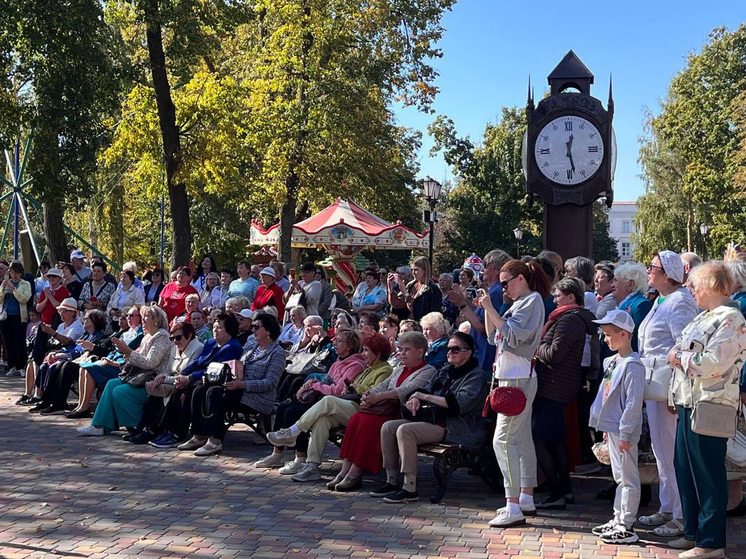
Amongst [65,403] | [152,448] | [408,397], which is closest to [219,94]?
[65,403]

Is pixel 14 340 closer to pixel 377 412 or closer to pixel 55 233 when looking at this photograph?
pixel 55 233

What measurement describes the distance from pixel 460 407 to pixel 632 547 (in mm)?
1871

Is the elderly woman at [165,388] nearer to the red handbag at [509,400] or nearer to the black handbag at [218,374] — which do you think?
the black handbag at [218,374]

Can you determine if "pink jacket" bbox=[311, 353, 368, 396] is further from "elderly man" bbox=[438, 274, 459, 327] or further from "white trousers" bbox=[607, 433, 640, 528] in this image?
"elderly man" bbox=[438, 274, 459, 327]

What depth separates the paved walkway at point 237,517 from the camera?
19.5 feet

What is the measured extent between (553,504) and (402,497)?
120 cm

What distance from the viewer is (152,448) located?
962cm

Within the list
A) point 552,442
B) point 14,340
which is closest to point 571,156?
point 552,442

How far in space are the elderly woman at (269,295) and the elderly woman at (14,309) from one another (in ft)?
13.8

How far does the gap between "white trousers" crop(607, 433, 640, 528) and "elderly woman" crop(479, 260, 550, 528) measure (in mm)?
679

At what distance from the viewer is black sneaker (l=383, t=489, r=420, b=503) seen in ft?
24.0

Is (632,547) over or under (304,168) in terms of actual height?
under

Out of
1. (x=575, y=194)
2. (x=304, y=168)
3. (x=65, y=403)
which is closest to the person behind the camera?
(x=575, y=194)

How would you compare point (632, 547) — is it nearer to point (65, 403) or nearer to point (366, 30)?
point (65, 403)
